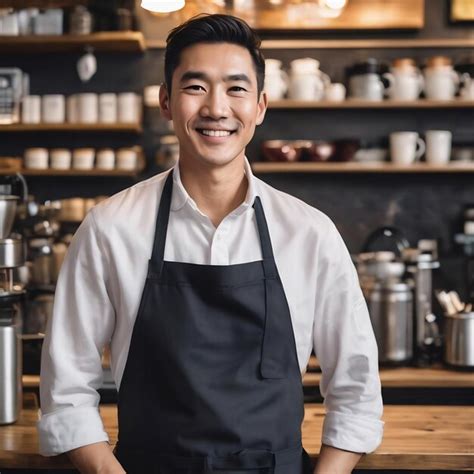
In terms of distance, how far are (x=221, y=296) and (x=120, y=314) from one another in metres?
0.21

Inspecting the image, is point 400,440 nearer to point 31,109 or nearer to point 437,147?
point 437,147

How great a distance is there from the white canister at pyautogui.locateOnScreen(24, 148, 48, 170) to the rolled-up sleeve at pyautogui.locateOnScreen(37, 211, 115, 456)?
2.52 meters

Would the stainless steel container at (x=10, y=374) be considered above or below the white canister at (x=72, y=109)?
below

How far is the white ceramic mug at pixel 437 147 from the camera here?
156 inches

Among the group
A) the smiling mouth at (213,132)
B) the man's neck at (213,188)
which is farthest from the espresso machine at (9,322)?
the smiling mouth at (213,132)

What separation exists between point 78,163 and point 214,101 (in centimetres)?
258

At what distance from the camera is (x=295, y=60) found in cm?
420

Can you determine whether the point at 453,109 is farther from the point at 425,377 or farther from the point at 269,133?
the point at 425,377

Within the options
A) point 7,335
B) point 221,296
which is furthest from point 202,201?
point 7,335

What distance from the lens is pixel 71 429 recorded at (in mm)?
1638

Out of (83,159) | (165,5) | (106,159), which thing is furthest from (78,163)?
(165,5)

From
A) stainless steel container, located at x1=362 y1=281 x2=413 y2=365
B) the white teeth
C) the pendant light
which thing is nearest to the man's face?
the white teeth

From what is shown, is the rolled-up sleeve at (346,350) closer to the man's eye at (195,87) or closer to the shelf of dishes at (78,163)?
the man's eye at (195,87)

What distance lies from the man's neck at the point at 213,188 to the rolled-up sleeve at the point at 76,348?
226 millimetres
